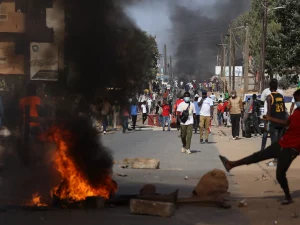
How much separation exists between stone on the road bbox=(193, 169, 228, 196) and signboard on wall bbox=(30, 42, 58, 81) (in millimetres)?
2362

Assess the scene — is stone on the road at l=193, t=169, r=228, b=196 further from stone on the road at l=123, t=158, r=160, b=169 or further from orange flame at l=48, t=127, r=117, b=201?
stone on the road at l=123, t=158, r=160, b=169

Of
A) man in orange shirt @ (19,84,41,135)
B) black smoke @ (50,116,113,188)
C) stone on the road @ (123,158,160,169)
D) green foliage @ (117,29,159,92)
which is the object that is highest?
Result: green foliage @ (117,29,159,92)

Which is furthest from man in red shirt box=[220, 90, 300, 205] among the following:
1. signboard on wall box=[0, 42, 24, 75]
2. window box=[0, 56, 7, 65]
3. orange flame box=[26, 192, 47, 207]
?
window box=[0, 56, 7, 65]

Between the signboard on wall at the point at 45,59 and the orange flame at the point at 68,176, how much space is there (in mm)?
897

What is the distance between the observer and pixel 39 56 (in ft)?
27.2

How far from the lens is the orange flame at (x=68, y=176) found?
7.39 metres

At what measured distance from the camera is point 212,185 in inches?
313

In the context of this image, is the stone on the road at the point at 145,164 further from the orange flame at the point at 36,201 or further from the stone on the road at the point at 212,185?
the orange flame at the point at 36,201

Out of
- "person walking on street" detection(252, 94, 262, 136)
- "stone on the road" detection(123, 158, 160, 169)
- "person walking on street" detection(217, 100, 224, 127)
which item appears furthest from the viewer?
"person walking on street" detection(217, 100, 224, 127)

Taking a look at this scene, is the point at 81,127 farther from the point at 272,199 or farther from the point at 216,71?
the point at 216,71

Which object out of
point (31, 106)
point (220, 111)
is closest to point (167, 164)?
point (31, 106)

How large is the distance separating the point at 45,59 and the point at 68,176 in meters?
1.70

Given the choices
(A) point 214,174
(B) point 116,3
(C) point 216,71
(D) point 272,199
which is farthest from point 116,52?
(C) point 216,71

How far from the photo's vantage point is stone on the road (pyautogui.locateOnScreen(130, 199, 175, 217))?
704 centimetres
